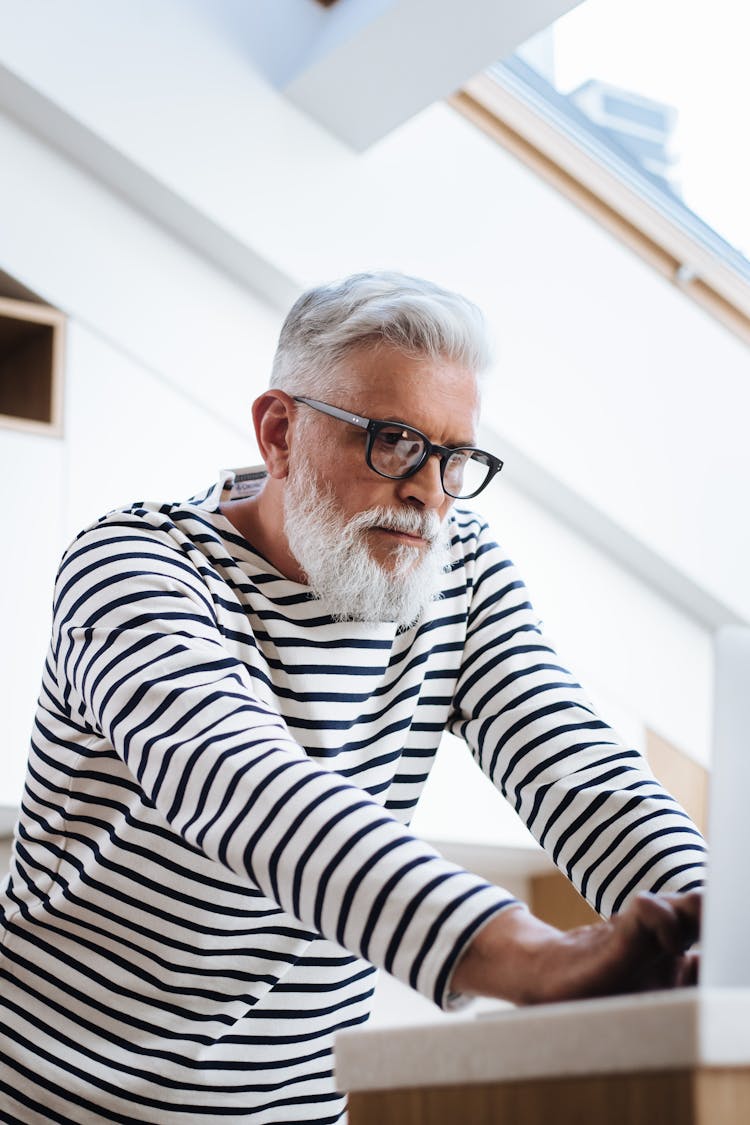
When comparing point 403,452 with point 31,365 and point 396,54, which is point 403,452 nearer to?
point 396,54

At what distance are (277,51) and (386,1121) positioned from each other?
2909 millimetres

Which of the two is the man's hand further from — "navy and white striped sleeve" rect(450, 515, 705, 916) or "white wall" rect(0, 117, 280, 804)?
"white wall" rect(0, 117, 280, 804)

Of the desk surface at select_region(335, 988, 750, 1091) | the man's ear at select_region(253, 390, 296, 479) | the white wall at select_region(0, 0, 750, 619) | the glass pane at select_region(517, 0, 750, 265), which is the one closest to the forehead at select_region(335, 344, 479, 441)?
the man's ear at select_region(253, 390, 296, 479)

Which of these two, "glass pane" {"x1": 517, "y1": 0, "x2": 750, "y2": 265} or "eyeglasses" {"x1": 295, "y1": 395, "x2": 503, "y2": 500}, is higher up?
"glass pane" {"x1": 517, "y1": 0, "x2": 750, "y2": 265}

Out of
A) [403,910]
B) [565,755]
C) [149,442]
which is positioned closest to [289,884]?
[403,910]

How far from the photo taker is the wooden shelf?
9.80 ft

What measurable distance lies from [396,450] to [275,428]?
21 cm

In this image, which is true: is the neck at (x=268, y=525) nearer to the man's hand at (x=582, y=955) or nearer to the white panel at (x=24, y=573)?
the man's hand at (x=582, y=955)

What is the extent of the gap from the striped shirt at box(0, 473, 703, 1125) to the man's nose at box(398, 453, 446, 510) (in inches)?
5.5

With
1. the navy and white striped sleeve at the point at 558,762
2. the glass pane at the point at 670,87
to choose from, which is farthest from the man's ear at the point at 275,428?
the glass pane at the point at 670,87

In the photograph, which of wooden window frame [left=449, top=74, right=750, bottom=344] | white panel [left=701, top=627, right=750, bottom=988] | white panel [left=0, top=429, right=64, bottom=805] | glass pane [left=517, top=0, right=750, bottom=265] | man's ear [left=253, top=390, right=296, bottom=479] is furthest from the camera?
wooden window frame [left=449, top=74, right=750, bottom=344]

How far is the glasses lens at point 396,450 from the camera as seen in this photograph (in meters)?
1.32

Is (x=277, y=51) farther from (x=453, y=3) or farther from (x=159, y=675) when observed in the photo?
(x=159, y=675)

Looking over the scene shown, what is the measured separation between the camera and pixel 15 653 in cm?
279
